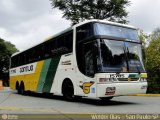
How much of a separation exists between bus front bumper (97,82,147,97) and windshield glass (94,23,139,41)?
206 cm

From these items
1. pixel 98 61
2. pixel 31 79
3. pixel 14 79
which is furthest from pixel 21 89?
pixel 98 61

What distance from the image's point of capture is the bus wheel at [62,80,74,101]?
58.1 ft

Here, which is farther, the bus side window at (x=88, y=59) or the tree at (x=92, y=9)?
the tree at (x=92, y=9)

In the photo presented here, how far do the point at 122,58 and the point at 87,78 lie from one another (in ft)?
5.34

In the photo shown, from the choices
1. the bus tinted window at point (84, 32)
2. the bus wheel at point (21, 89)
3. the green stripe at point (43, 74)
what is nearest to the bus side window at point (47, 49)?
the green stripe at point (43, 74)

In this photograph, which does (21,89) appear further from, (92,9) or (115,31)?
(92,9)

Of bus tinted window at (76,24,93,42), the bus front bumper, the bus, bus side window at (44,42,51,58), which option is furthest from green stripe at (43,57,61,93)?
the bus front bumper

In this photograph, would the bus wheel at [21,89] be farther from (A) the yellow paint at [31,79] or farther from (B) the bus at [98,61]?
(B) the bus at [98,61]

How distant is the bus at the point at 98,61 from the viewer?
Answer: 15.1 meters

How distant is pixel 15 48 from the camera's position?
79938 mm

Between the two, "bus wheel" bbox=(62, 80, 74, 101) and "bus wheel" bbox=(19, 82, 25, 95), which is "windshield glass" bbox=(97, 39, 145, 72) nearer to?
"bus wheel" bbox=(62, 80, 74, 101)

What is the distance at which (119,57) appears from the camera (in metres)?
15.6

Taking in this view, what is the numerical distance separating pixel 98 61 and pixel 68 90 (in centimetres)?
354

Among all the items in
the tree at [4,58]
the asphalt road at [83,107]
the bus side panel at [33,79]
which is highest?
the tree at [4,58]
